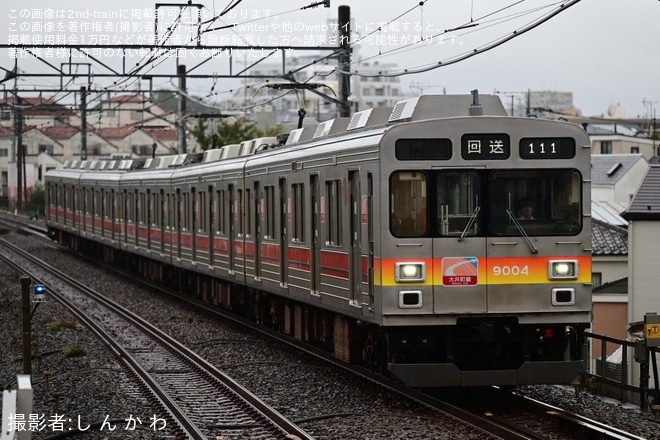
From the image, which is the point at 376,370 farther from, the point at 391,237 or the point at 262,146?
the point at 262,146

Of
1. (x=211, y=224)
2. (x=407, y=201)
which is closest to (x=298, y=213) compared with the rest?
(x=407, y=201)

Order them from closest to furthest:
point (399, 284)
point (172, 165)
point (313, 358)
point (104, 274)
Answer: point (399, 284) → point (313, 358) → point (172, 165) → point (104, 274)

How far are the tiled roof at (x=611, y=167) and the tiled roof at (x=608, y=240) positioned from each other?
15067 millimetres

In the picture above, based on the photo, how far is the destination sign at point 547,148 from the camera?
11.1 metres

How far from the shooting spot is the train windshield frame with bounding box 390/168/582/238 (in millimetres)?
11008

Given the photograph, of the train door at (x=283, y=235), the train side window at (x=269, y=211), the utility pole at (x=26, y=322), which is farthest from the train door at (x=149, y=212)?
the utility pole at (x=26, y=322)

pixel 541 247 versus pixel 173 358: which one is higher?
pixel 541 247

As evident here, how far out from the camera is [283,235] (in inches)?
634

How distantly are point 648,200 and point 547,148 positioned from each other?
50.5ft

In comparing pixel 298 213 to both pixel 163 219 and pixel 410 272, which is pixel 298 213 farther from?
pixel 163 219

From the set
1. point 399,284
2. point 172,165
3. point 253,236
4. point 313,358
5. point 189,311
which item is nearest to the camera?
point 399,284

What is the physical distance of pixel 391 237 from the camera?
1095 cm

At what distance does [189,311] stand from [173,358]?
21.7 ft

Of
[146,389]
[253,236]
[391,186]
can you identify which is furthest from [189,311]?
[391,186]
